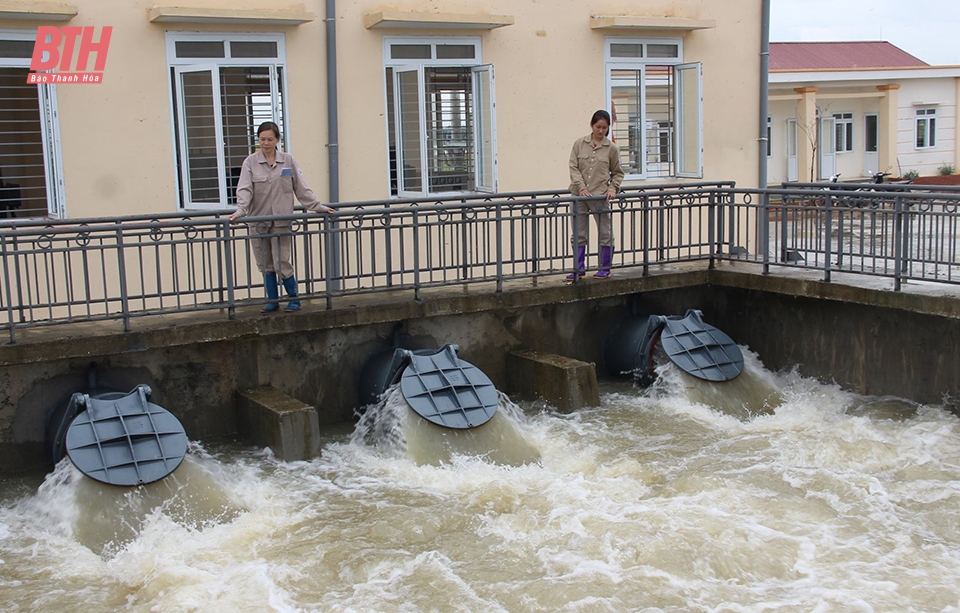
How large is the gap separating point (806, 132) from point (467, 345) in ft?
91.9

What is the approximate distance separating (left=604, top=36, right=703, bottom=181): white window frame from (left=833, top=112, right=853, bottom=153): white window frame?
24881 millimetres

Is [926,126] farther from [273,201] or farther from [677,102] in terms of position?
[273,201]

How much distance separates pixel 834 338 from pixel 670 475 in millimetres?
3280

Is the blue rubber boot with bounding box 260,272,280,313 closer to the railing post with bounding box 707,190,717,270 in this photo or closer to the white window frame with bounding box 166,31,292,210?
the white window frame with bounding box 166,31,292,210

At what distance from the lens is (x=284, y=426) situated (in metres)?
8.78

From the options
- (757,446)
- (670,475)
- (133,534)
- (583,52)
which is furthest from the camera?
(583,52)

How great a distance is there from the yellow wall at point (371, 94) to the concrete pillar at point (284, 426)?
3.28 metres

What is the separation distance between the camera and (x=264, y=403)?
357 inches

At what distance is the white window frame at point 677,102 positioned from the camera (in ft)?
46.0

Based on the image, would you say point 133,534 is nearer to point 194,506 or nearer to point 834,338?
point 194,506

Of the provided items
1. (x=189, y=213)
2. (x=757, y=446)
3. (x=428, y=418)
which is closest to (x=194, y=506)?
(x=428, y=418)
